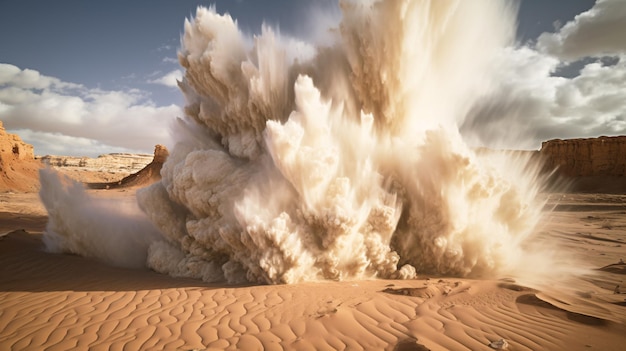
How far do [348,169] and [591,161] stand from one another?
42644mm

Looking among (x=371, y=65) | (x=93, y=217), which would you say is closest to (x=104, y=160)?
(x=93, y=217)

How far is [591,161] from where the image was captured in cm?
3656

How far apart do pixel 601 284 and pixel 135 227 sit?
27.7ft

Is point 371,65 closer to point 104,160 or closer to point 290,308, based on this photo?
point 290,308

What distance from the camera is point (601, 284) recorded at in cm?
527

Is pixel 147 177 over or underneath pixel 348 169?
underneath

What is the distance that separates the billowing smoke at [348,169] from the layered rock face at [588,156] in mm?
35427

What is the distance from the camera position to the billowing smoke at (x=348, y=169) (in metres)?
5.20

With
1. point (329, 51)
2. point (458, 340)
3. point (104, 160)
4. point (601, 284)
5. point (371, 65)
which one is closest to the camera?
point (458, 340)

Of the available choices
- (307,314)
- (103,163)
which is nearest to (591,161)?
(307,314)

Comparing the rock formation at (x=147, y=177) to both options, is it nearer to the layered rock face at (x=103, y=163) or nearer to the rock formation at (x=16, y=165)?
the rock formation at (x=16, y=165)

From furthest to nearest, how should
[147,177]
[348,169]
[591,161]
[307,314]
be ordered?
1. [591,161]
2. [147,177]
3. [348,169]
4. [307,314]

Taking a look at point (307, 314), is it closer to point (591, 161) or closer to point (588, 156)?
point (591, 161)

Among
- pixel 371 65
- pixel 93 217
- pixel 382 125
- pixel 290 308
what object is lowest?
pixel 290 308
